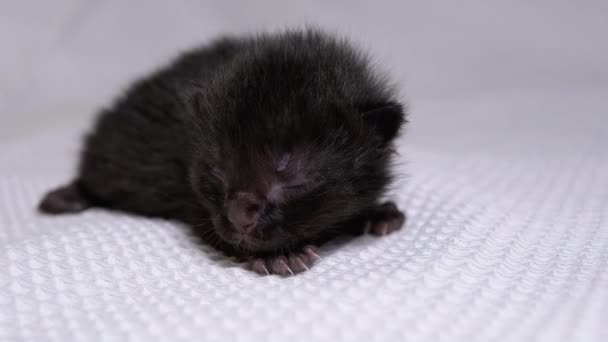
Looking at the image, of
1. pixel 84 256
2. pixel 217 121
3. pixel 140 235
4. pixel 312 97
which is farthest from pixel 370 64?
pixel 84 256

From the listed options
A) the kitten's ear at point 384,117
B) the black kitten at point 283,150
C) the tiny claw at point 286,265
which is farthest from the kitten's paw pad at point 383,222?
the tiny claw at point 286,265

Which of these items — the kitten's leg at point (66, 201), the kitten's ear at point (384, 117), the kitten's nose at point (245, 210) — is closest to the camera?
the kitten's nose at point (245, 210)

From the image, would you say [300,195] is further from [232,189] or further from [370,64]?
[370,64]

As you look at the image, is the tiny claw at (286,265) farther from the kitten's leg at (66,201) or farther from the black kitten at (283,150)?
the kitten's leg at (66,201)

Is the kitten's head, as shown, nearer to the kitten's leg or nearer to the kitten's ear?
the kitten's ear

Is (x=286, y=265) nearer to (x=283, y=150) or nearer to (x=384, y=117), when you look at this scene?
(x=283, y=150)

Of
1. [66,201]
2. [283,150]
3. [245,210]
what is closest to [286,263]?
[245,210]
